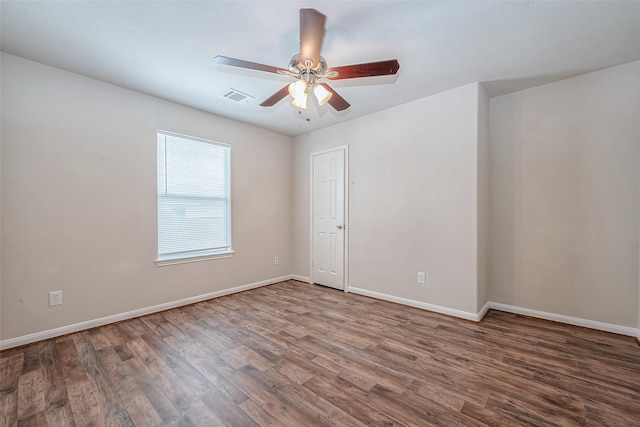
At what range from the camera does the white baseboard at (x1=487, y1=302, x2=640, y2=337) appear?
2498 millimetres

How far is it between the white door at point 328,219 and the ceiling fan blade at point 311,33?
2.28 meters

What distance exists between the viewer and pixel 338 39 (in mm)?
2094

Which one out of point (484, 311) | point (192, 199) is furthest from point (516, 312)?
point (192, 199)

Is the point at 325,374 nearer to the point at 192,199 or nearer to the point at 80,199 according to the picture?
the point at 192,199

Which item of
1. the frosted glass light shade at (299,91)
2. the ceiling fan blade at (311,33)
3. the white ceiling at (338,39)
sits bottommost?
the frosted glass light shade at (299,91)

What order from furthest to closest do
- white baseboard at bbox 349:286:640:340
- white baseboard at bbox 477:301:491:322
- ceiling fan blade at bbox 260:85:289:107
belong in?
white baseboard at bbox 477:301:491:322, white baseboard at bbox 349:286:640:340, ceiling fan blade at bbox 260:85:289:107

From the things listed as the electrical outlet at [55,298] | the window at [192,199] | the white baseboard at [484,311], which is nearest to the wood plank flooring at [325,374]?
the white baseboard at [484,311]

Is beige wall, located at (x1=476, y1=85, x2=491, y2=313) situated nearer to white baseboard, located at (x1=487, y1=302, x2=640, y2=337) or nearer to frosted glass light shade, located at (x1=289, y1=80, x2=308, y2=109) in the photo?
white baseboard, located at (x1=487, y1=302, x2=640, y2=337)

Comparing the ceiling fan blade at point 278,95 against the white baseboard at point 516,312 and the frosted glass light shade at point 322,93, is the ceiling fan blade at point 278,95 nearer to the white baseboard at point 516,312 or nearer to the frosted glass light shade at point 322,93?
the frosted glass light shade at point 322,93

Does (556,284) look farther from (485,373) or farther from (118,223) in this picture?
(118,223)

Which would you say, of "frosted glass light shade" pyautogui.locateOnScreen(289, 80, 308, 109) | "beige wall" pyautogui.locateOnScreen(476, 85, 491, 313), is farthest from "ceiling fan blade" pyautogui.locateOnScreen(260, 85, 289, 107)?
"beige wall" pyautogui.locateOnScreen(476, 85, 491, 313)

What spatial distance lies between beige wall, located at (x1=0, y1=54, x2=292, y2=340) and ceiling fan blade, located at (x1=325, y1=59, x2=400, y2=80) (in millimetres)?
2413

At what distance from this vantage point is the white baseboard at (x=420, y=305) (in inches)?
113

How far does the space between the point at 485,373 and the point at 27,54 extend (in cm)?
458
